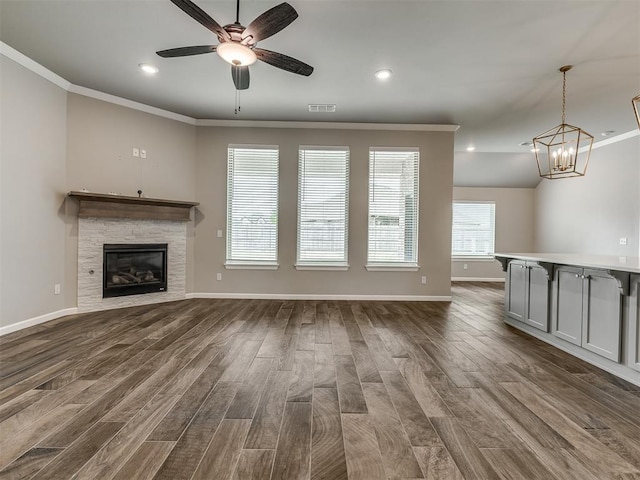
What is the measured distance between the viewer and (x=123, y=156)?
4566mm

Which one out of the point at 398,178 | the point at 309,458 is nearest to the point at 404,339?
the point at 309,458

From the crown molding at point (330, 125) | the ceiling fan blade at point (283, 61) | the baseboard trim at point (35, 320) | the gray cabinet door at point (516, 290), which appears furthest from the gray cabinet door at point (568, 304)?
the baseboard trim at point (35, 320)

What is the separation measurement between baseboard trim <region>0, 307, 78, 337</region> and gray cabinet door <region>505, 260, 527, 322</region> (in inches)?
240

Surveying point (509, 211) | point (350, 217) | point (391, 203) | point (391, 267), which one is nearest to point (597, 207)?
point (509, 211)

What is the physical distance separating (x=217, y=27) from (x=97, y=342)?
326 centimetres

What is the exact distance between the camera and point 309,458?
61.3 inches

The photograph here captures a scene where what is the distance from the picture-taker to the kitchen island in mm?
2486

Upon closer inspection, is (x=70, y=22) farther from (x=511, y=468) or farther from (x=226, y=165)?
(x=511, y=468)

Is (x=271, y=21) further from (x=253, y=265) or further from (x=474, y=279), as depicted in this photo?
(x=474, y=279)

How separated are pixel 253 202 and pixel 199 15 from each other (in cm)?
339

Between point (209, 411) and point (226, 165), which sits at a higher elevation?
point (226, 165)

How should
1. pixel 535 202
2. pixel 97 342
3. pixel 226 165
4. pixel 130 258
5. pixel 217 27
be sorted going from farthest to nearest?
pixel 535 202 → pixel 226 165 → pixel 130 258 → pixel 97 342 → pixel 217 27

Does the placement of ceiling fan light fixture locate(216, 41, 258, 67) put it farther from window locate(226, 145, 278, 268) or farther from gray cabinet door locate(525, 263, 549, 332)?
gray cabinet door locate(525, 263, 549, 332)

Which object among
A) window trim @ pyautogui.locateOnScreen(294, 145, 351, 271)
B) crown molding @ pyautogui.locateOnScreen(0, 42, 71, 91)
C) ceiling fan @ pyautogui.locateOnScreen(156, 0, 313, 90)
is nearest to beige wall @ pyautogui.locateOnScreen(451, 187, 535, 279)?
window trim @ pyautogui.locateOnScreen(294, 145, 351, 271)
